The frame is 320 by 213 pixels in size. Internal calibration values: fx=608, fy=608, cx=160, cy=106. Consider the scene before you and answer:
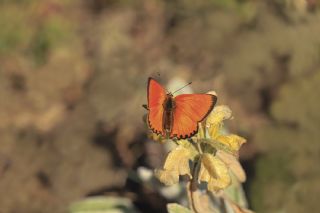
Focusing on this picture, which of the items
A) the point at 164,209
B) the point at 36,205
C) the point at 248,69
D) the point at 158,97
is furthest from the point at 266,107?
the point at 158,97

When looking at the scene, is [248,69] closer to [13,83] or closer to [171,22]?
[171,22]

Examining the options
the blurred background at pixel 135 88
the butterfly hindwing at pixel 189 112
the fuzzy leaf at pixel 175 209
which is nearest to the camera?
the butterfly hindwing at pixel 189 112

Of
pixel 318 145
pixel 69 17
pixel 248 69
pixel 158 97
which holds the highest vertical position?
pixel 69 17

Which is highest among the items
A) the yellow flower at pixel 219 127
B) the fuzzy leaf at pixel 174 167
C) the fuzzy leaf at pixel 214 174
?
the yellow flower at pixel 219 127

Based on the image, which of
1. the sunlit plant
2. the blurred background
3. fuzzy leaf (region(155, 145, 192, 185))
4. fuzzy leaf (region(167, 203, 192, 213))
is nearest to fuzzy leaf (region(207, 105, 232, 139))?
the sunlit plant

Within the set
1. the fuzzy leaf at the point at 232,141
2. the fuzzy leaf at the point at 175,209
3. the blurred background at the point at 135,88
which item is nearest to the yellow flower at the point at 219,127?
the fuzzy leaf at the point at 232,141

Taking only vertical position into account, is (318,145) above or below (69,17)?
below

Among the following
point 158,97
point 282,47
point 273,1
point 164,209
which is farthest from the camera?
point 273,1

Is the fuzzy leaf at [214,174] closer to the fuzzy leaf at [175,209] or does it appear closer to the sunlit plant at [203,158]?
the sunlit plant at [203,158]
